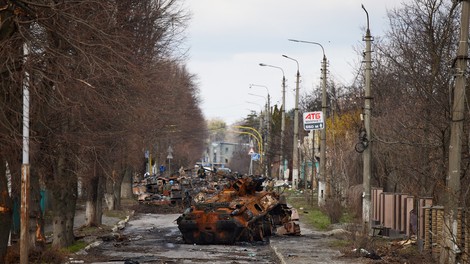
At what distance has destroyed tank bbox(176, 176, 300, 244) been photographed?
26.6 m

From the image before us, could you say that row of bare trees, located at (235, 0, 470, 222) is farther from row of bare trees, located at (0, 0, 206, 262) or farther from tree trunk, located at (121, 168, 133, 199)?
tree trunk, located at (121, 168, 133, 199)

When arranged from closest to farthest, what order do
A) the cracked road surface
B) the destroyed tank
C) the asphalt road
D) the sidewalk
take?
the sidewalk
the asphalt road
the cracked road surface
the destroyed tank

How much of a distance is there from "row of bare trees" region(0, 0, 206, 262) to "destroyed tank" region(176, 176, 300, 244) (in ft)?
10.4

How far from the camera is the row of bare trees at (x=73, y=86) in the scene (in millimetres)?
14422

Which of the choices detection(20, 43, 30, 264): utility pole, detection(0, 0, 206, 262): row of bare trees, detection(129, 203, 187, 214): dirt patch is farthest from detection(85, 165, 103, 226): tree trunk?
detection(20, 43, 30, 264): utility pole

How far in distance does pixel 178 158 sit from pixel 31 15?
7891cm

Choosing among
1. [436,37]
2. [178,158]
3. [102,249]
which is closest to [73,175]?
[102,249]

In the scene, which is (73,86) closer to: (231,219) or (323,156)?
(231,219)

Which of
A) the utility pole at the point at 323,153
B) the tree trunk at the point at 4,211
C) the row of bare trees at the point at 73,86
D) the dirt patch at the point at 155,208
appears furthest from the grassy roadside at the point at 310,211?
the tree trunk at the point at 4,211

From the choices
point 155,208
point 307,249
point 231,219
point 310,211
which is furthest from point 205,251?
point 155,208

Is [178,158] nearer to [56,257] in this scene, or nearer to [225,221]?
[225,221]

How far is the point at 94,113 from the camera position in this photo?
20484 millimetres

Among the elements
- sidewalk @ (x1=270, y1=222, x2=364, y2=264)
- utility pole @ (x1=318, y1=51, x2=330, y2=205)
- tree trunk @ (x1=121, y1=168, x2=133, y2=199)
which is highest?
utility pole @ (x1=318, y1=51, x2=330, y2=205)

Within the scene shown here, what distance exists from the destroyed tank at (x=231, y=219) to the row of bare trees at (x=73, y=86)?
10.4ft
